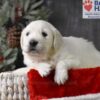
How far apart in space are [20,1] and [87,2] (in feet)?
1.30

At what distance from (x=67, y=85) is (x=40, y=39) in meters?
0.22

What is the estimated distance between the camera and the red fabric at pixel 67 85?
3.88 ft

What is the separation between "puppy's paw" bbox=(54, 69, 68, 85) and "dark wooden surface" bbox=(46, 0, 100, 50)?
24.4 inches

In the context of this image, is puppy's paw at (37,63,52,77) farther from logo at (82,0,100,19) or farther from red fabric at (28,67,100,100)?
logo at (82,0,100,19)

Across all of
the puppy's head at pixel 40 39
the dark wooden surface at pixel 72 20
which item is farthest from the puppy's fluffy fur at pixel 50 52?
the dark wooden surface at pixel 72 20

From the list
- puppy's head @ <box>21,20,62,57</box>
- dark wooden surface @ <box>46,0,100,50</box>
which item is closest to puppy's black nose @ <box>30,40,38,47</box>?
puppy's head @ <box>21,20,62,57</box>

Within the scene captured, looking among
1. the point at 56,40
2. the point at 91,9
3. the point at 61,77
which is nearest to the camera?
the point at 61,77

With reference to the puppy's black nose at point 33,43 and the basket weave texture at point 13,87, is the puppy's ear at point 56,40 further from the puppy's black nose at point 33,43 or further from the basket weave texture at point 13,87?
the basket weave texture at point 13,87

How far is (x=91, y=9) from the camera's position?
1.75m

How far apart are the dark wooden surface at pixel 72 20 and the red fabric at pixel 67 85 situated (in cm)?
60

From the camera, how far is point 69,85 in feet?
3.97

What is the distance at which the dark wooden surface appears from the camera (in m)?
1.78

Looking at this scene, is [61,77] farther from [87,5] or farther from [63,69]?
[87,5]

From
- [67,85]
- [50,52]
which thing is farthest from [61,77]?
[50,52]
